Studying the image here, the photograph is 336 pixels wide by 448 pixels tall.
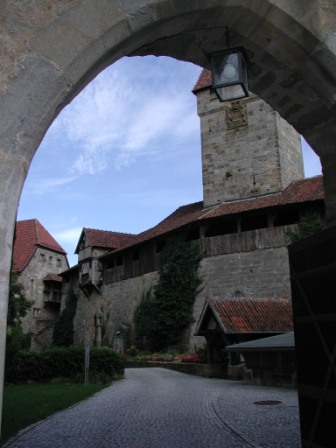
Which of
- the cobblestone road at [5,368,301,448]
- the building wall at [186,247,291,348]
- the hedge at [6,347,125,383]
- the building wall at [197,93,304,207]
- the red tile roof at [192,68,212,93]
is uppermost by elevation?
the red tile roof at [192,68,212,93]

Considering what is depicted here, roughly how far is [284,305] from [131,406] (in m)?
10.3

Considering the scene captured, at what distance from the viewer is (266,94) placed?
3.69m

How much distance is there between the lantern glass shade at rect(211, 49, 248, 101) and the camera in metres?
3.21

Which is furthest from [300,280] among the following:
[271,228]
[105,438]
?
[271,228]

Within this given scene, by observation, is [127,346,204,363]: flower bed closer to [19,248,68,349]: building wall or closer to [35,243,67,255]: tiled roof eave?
[19,248,68,349]: building wall

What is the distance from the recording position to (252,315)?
59.3 ft

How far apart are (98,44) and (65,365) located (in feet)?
55.1

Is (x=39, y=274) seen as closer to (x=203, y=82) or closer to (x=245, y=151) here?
(x=203, y=82)

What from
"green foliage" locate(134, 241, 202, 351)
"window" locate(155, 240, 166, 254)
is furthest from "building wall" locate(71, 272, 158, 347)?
"green foliage" locate(134, 241, 202, 351)

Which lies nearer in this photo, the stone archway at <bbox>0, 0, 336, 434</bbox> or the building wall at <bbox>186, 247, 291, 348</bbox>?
the stone archway at <bbox>0, 0, 336, 434</bbox>

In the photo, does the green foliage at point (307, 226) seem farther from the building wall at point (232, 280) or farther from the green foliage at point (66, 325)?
the green foliage at point (66, 325)

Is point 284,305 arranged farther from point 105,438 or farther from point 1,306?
point 1,306

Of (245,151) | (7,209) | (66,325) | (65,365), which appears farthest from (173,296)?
(7,209)

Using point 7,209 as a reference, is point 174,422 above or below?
below
